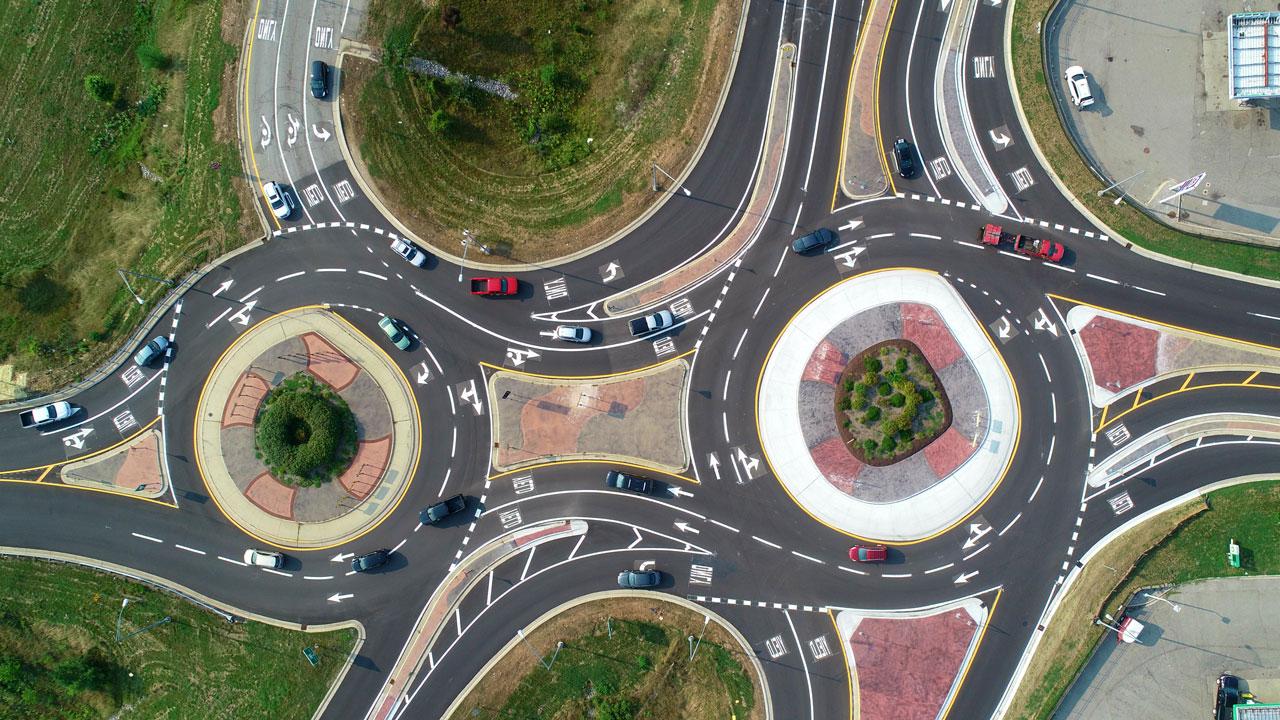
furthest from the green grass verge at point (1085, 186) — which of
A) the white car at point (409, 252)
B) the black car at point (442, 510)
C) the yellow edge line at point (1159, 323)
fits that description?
the black car at point (442, 510)

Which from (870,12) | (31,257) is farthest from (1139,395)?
(31,257)

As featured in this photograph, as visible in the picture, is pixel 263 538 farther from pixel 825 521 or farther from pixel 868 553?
pixel 868 553

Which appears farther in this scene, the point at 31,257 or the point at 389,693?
the point at 31,257

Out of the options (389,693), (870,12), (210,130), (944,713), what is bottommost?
(389,693)

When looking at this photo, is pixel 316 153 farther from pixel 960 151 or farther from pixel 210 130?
pixel 960 151

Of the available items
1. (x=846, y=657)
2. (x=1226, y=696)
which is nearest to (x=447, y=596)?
(x=846, y=657)

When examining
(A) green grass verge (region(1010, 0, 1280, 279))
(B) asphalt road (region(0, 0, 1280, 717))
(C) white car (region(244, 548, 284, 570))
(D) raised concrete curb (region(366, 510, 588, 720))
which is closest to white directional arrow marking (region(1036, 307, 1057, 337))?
(B) asphalt road (region(0, 0, 1280, 717))

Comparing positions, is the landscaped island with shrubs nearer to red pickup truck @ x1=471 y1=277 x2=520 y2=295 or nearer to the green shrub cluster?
red pickup truck @ x1=471 y1=277 x2=520 y2=295
